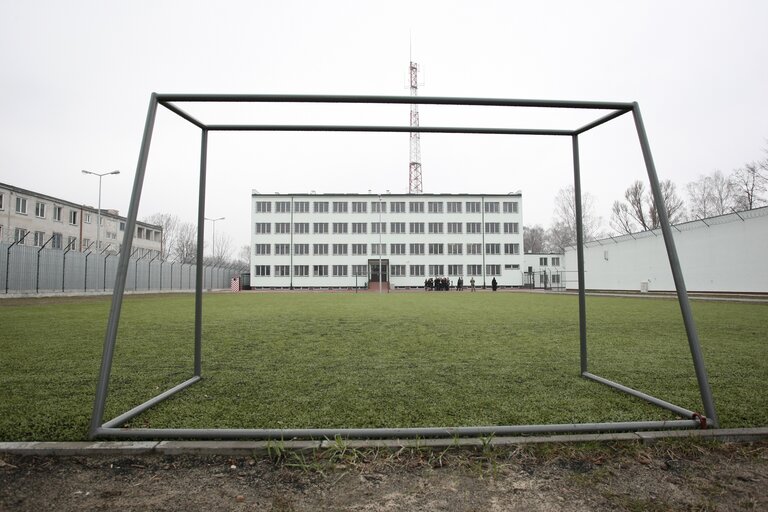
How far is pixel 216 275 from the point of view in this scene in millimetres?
53812

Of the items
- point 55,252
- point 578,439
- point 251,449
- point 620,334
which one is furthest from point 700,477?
point 55,252

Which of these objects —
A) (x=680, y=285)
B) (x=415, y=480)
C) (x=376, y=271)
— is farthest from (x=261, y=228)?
(x=415, y=480)

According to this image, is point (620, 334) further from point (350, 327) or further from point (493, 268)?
point (493, 268)

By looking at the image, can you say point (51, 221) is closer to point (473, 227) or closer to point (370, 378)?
point (473, 227)

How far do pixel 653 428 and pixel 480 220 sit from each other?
194ft

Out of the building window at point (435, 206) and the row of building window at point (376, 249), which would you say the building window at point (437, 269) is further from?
the building window at point (435, 206)

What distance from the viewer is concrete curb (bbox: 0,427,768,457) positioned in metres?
2.40

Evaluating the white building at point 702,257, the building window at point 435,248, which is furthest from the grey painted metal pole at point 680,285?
the building window at point 435,248

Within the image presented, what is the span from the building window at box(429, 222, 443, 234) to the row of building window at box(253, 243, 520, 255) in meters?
1.85

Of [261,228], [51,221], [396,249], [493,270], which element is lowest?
[493,270]

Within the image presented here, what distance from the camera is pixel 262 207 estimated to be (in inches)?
2352

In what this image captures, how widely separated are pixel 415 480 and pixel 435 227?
5898 centimetres

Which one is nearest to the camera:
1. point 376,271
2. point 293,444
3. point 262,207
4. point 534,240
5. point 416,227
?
point 293,444

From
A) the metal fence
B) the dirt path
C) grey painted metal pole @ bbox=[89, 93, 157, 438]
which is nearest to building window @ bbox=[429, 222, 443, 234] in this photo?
the metal fence
